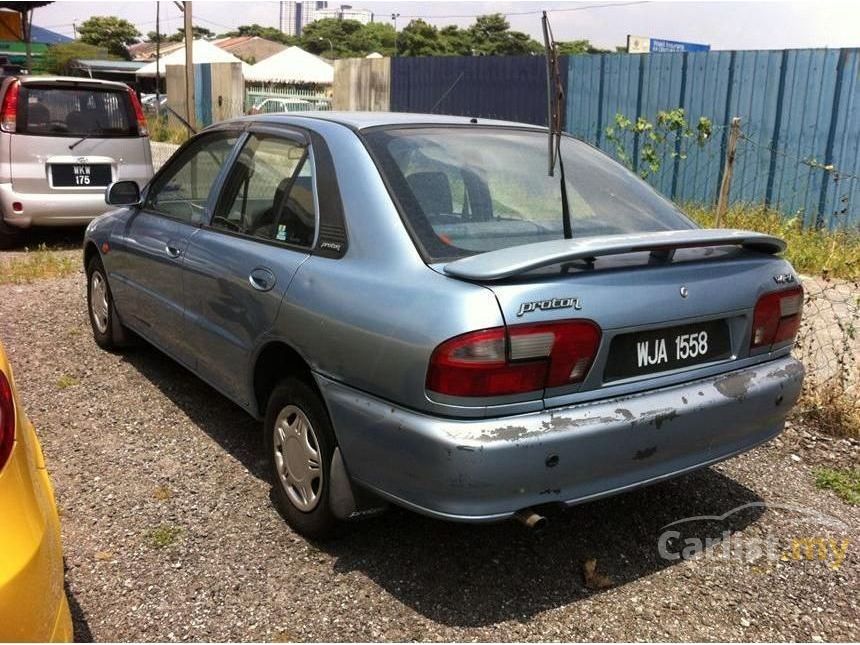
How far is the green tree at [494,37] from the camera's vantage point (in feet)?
203

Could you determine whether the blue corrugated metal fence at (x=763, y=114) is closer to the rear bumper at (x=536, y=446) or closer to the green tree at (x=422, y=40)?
the rear bumper at (x=536, y=446)

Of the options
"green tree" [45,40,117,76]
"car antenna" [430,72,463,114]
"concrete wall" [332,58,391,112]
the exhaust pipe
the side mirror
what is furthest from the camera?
"green tree" [45,40,117,76]

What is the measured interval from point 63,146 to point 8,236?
1.94 m

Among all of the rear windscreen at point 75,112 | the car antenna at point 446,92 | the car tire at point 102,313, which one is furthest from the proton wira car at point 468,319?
the car antenna at point 446,92

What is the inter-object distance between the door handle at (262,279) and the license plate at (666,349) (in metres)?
1.40

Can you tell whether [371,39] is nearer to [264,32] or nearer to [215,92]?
[264,32]

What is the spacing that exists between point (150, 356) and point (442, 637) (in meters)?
3.51

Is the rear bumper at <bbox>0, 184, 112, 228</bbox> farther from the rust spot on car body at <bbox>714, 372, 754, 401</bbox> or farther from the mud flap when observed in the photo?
the rust spot on car body at <bbox>714, 372, 754, 401</bbox>

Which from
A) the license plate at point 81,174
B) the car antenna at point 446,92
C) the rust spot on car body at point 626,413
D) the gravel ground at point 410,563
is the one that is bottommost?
the gravel ground at point 410,563

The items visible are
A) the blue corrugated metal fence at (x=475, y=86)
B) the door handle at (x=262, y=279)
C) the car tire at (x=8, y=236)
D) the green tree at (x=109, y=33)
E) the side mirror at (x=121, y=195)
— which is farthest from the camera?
the green tree at (x=109, y=33)

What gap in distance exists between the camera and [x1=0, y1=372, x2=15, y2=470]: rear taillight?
1.85 metres

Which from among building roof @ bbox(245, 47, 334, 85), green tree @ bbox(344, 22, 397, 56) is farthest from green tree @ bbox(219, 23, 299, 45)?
building roof @ bbox(245, 47, 334, 85)

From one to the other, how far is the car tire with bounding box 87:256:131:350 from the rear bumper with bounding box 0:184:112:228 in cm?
307

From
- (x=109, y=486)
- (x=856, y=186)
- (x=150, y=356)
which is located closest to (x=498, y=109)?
(x=856, y=186)
